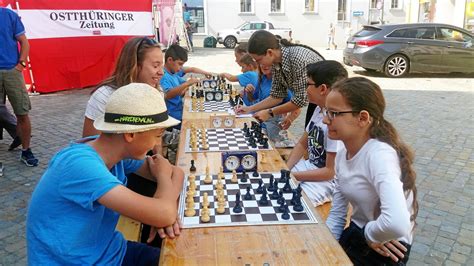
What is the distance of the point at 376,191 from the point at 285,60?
2.16m

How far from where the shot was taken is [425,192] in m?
4.26

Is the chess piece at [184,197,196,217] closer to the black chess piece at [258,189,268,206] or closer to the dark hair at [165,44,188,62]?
the black chess piece at [258,189,268,206]

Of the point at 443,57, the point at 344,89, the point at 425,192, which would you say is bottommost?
the point at 425,192

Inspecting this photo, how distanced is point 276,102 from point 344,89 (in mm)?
2233

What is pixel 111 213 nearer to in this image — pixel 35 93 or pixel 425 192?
pixel 425 192

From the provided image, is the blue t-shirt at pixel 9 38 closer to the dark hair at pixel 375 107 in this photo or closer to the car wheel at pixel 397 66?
the dark hair at pixel 375 107

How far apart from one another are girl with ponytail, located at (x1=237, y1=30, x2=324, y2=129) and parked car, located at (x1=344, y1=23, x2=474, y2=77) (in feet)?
27.8

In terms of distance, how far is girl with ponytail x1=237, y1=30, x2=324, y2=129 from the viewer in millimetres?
3703

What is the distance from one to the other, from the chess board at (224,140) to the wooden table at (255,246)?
1.19m

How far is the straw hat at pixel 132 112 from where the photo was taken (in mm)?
1655

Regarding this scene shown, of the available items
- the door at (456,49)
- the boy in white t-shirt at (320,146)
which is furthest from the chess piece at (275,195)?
the door at (456,49)

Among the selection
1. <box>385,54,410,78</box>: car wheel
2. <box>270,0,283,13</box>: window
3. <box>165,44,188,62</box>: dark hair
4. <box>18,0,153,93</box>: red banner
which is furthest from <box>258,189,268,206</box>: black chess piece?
<box>270,0,283,13</box>: window

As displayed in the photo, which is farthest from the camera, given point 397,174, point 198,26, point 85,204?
point 198,26

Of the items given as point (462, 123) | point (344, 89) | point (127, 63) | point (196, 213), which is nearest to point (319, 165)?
point (344, 89)
